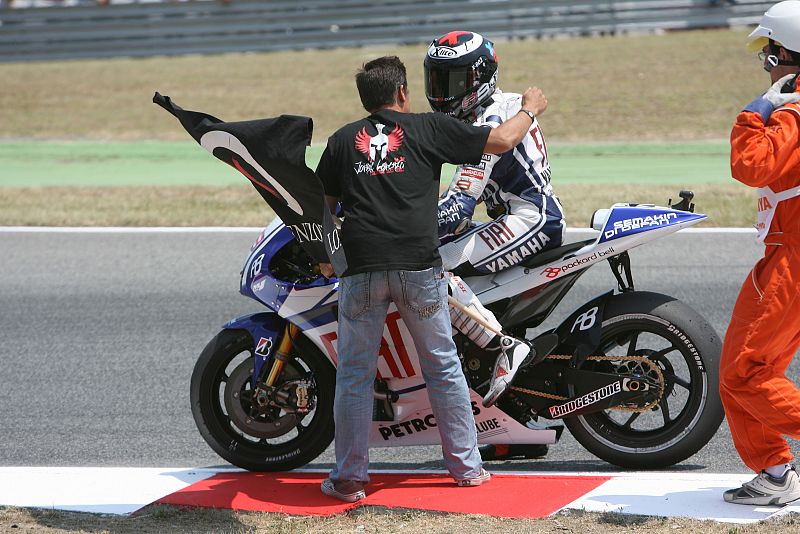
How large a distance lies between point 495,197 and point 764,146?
138 centimetres

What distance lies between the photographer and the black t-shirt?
4914 millimetres

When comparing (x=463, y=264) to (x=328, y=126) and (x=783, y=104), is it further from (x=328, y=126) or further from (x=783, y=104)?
(x=328, y=126)

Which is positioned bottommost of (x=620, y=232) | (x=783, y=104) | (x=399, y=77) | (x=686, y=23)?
(x=620, y=232)

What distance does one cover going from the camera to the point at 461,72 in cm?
534

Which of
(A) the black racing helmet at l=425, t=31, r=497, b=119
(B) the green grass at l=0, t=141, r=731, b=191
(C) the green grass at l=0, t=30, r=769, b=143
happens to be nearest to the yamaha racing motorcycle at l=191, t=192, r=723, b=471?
(A) the black racing helmet at l=425, t=31, r=497, b=119

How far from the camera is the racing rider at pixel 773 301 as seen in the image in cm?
459

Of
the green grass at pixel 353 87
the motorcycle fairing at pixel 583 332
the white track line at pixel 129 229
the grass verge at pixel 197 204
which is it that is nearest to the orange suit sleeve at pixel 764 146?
the motorcycle fairing at pixel 583 332

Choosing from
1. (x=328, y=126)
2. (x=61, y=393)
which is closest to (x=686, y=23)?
(x=328, y=126)

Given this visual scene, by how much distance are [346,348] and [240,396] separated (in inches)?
29.1

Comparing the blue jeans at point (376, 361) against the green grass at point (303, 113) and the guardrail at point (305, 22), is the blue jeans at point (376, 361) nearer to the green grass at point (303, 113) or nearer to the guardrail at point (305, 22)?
the green grass at point (303, 113)

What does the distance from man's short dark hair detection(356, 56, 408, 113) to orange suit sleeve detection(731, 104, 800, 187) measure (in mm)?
1381

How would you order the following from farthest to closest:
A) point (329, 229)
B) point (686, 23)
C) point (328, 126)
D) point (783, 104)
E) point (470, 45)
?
point (686, 23) → point (328, 126) → point (470, 45) → point (329, 229) → point (783, 104)

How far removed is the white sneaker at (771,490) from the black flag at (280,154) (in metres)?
1.91

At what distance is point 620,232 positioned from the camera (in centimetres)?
540
